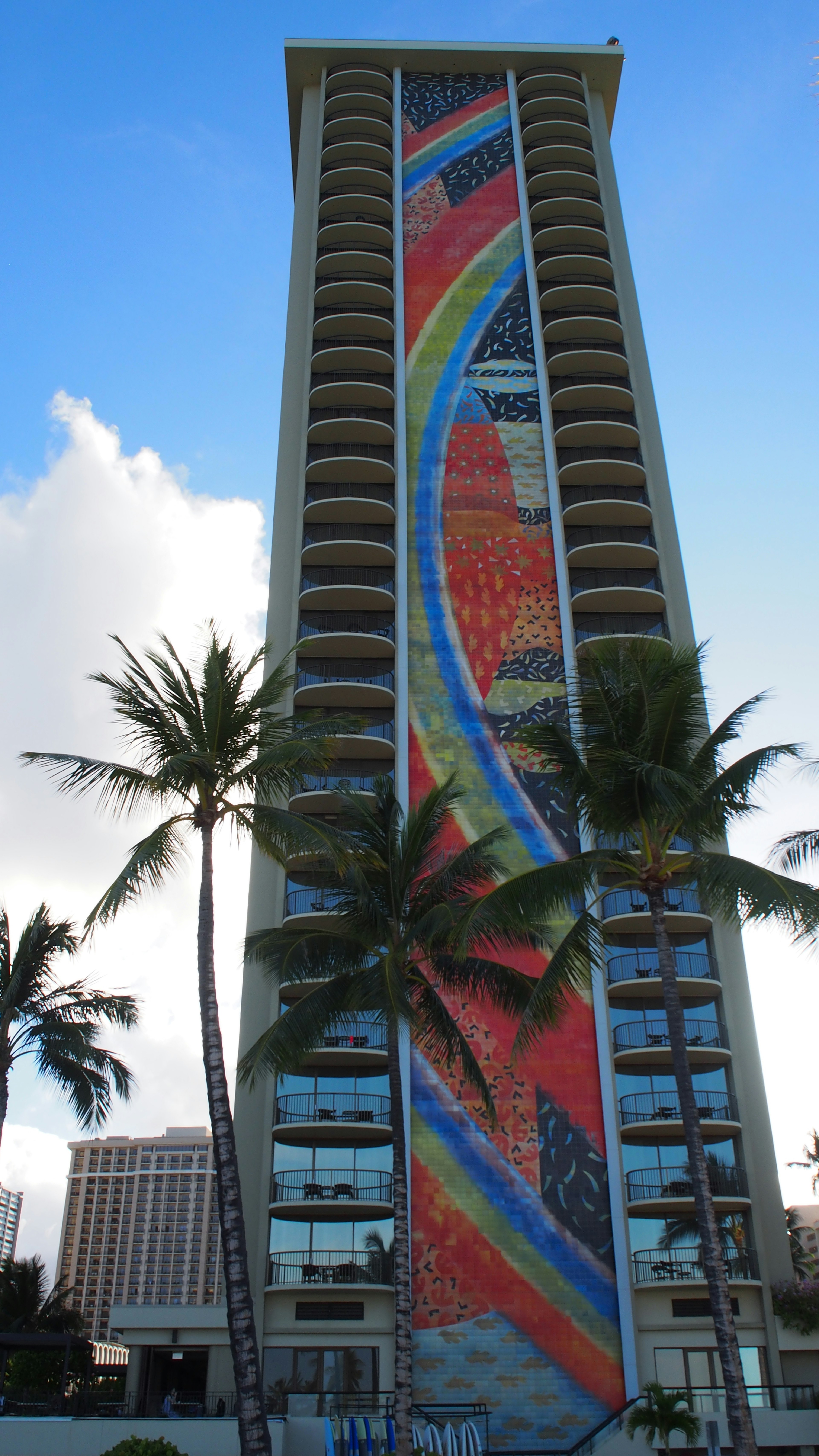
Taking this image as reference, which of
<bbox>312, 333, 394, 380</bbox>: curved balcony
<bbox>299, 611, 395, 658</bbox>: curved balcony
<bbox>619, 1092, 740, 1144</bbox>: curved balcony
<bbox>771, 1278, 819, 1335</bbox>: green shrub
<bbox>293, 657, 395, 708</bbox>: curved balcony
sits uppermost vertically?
<bbox>312, 333, 394, 380</bbox>: curved balcony

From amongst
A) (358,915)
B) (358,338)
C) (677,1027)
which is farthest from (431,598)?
(677,1027)

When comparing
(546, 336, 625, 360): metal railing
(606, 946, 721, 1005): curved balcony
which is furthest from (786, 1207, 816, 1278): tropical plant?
(546, 336, 625, 360): metal railing

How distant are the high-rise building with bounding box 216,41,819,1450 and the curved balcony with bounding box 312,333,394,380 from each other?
14cm

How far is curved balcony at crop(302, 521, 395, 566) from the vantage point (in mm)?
39562

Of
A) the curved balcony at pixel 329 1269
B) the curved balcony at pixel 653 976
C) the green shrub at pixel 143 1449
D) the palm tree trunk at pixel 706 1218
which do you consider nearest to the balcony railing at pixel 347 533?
the curved balcony at pixel 653 976

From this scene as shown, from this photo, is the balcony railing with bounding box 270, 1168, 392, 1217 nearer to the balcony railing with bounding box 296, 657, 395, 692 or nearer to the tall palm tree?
the tall palm tree

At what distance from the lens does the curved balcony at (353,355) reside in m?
43.7

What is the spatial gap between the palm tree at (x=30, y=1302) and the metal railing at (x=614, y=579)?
32.4 meters

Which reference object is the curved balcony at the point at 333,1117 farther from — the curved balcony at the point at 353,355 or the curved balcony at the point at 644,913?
the curved balcony at the point at 353,355

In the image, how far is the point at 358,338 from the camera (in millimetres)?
46156

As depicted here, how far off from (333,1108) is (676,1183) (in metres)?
9.49

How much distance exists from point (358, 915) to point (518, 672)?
17730mm

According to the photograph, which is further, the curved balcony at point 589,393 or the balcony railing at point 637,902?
the curved balcony at point 589,393

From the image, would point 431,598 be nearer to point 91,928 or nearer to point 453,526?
point 453,526
